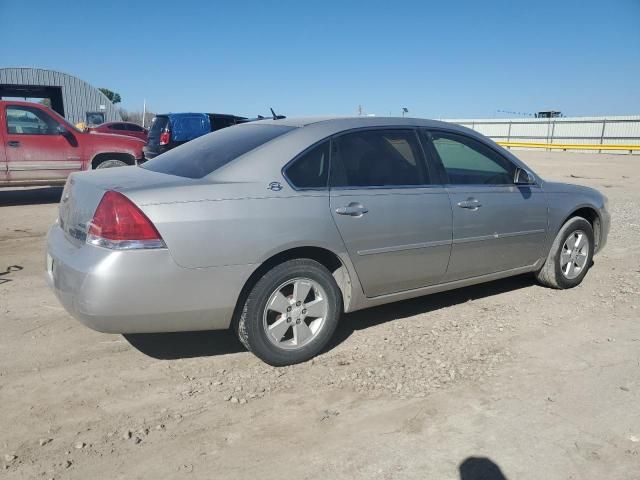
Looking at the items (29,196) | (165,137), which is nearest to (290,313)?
(29,196)

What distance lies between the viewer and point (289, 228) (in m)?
3.40

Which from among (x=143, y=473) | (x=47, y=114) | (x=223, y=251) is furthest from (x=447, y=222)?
(x=47, y=114)

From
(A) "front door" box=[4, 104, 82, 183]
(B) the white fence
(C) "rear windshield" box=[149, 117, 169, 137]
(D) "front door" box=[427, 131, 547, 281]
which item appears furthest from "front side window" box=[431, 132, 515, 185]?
(B) the white fence

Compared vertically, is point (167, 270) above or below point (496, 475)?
above

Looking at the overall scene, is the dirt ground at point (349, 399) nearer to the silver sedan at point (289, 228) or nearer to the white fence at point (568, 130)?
the silver sedan at point (289, 228)

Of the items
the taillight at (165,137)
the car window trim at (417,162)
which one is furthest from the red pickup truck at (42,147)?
the car window trim at (417,162)

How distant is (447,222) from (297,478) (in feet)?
7.60

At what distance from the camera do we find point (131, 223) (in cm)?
303

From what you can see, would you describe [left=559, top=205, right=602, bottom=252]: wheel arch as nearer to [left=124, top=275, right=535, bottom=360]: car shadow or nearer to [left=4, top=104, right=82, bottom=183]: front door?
[left=124, top=275, right=535, bottom=360]: car shadow

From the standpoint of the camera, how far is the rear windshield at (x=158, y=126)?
1376 centimetres

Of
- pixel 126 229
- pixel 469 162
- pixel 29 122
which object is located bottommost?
pixel 126 229

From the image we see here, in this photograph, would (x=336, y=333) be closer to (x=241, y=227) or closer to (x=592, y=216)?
(x=241, y=227)

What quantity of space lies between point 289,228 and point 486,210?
6.00ft

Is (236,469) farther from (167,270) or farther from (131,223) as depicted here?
(131,223)
